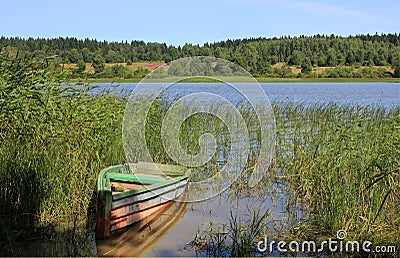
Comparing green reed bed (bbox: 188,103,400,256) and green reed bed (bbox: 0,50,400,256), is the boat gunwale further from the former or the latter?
green reed bed (bbox: 188,103,400,256)

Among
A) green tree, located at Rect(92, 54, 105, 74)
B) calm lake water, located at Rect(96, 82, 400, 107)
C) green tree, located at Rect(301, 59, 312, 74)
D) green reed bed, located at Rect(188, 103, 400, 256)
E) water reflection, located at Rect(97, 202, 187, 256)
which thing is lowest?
water reflection, located at Rect(97, 202, 187, 256)

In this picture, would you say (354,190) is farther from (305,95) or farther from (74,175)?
(305,95)

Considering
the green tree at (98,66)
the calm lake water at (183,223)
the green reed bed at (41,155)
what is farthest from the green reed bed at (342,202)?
the green tree at (98,66)

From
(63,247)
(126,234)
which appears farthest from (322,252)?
(63,247)

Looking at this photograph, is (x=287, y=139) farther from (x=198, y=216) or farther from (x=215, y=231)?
(x=215, y=231)

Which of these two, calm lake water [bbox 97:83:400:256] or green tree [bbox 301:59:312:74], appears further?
green tree [bbox 301:59:312:74]

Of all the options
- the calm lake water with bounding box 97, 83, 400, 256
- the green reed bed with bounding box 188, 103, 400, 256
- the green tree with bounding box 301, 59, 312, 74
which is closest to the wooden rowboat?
the calm lake water with bounding box 97, 83, 400, 256

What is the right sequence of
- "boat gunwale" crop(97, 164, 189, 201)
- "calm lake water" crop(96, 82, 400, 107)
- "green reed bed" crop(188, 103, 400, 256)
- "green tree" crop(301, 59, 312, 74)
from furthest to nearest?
"green tree" crop(301, 59, 312, 74)
"calm lake water" crop(96, 82, 400, 107)
"boat gunwale" crop(97, 164, 189, 201)
"green reed bed" crop(188, 103, 400, 256)

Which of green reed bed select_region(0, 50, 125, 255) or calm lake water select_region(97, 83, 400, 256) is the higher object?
green reed bed select_region(0, 50, 125, 255)

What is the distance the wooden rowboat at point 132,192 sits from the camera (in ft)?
17.4

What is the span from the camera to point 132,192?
5.71 meters

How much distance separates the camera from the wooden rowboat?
17.4 feet

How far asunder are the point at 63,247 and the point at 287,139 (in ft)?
18.3

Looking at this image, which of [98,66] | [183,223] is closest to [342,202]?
[183,223]
